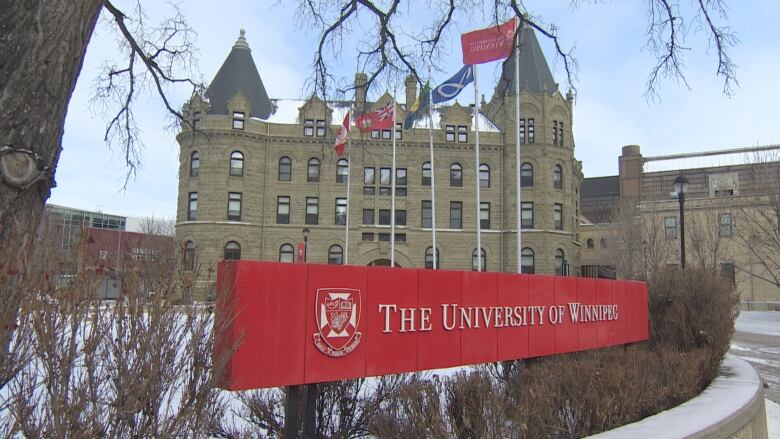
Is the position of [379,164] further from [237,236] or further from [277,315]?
[277,315]

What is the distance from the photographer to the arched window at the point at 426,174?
40906 mm

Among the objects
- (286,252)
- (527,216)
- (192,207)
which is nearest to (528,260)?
(527,216)

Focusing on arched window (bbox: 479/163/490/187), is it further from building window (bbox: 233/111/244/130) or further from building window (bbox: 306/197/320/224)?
building window (bbox: 233/111/244/130)

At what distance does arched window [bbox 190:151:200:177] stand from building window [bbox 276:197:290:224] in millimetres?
5868

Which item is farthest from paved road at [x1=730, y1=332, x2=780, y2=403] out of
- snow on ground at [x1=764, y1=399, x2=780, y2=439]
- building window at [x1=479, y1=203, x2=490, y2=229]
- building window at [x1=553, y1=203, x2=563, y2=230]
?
building window at [x1=479, y1=203, x2=490, y2=229]

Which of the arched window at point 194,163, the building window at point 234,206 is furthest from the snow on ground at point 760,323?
the arched window at point 194,163

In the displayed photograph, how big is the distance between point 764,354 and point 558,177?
85.0 ft

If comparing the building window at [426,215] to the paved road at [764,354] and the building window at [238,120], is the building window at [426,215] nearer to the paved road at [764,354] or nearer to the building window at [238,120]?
the building window at [238,120]

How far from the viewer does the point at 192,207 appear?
39.1m

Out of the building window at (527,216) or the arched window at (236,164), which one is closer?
the arched window at (236,164)

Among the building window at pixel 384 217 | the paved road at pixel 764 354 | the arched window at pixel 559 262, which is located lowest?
the paved road at pixel 764 354

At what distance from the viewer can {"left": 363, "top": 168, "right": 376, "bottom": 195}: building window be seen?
40.2 metres

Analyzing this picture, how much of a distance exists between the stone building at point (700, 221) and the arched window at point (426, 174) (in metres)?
15.0

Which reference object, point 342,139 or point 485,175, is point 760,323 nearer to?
point 485,175
